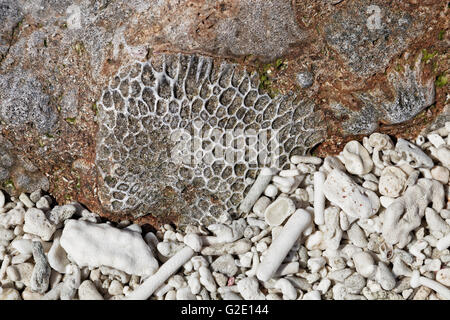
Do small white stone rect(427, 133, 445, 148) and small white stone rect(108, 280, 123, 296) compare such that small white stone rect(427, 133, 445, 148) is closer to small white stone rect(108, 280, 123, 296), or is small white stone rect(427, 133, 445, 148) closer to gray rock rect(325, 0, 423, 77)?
gray rock rect(325, 0, 423, 77)

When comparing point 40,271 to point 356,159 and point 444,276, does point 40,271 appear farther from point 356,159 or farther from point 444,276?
point 444,276

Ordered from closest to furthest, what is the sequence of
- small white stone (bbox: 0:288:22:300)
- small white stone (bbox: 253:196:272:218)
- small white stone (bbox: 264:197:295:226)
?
1. small white stone (bbox: 0:288:22:300)
2. small white stone (bbox: 264:197:295:226)
3. small white stone (bbox: 253:196:272:218)

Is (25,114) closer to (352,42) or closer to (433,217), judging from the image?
(352,42)

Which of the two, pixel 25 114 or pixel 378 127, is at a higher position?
pixel 25 114

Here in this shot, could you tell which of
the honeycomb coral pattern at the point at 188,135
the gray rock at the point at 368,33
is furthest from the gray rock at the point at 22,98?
the gray rock at the point at 368,33

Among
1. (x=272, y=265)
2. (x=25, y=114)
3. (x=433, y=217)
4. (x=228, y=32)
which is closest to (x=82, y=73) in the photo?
(x=25, y=114)
